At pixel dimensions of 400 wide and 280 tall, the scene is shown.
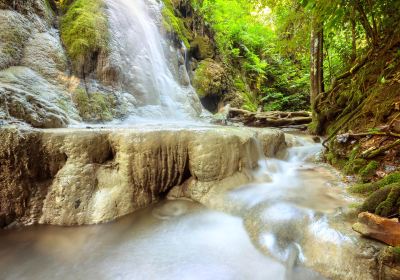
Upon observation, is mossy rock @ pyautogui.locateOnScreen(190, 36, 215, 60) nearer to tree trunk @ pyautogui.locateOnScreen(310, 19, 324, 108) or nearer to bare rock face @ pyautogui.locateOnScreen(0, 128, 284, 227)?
tree trunk @ pyautogui.locateOnScreen(310, 19, 324, 108)

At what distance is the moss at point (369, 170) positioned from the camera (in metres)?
3.36

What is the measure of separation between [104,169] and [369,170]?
3.74 meters

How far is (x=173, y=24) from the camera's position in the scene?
32.6ft

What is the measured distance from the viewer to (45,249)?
2.75 metres

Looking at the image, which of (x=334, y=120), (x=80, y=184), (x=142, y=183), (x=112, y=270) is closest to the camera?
(x=112, y=270)

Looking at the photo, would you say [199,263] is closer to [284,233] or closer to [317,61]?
[284,233]

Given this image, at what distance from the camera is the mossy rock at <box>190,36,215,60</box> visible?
11.1m

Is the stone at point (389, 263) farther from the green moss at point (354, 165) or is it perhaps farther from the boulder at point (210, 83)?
the boulder at point (210, 83)

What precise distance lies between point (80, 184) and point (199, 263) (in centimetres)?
194

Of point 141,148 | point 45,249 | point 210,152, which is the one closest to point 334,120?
point 210,152

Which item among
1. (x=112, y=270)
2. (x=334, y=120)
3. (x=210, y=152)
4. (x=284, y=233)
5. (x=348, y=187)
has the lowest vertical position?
(x=112, y=270)

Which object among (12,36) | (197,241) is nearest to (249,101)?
(12,36)

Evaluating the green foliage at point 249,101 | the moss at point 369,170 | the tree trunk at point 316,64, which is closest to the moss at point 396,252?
the moss at point 369,170

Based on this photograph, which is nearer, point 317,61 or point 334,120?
point 334,120
